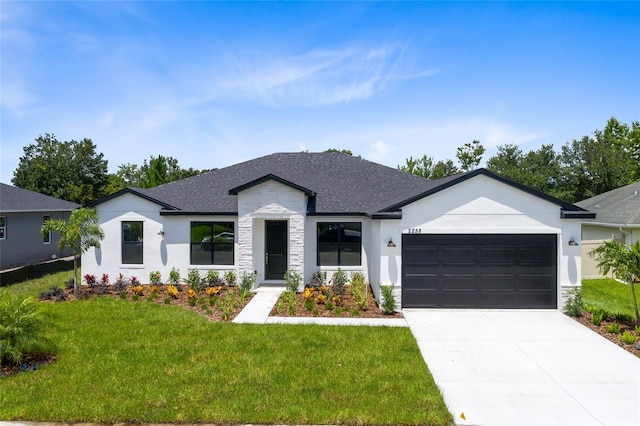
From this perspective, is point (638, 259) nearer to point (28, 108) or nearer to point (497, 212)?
point (497, 212)

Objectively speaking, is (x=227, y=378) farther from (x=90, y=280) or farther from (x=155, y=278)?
(x=90, y=280)

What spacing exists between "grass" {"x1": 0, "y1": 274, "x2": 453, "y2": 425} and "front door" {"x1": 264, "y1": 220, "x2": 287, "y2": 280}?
5.45m

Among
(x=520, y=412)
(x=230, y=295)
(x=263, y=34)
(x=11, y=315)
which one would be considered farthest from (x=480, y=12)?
(x=11, y=315)

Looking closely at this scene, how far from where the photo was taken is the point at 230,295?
12836 mm

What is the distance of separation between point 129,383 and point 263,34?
11743mm

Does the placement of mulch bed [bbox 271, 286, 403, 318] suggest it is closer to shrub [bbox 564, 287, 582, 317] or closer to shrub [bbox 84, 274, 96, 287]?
shrub [bbox 564, 287, 582, 317]

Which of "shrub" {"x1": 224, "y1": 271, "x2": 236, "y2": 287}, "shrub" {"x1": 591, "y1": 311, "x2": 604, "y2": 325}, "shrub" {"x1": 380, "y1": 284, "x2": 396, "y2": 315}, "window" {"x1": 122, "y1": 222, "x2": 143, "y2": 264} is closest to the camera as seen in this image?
"shrub" {"x1": 591, "y1": 311, "x2": 604, "y2": 325}

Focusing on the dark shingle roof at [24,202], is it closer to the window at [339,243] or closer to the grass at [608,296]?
the window at [339,243]

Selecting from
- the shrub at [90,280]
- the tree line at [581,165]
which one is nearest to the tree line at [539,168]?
the tree line at [581,165]

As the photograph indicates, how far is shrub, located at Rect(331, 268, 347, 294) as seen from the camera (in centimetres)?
1383

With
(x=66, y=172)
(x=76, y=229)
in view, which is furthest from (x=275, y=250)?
(x=66, y=172)

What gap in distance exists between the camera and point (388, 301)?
11.1 metres

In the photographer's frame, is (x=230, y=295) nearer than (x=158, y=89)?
Yes

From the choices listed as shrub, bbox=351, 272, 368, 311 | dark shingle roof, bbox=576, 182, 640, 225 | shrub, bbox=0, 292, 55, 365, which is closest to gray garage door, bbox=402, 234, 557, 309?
shrub, bbox=351, 272, 368, 311
